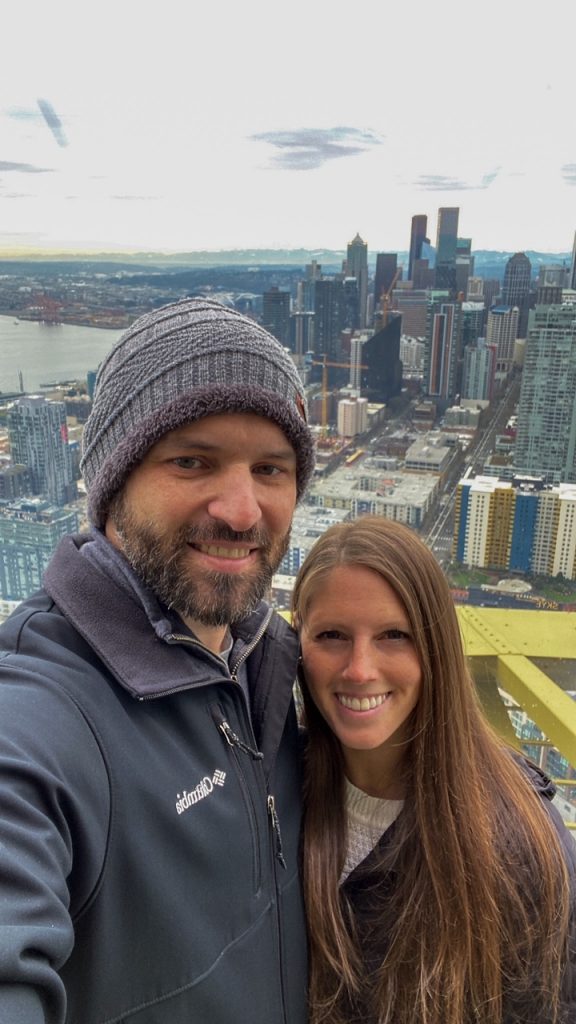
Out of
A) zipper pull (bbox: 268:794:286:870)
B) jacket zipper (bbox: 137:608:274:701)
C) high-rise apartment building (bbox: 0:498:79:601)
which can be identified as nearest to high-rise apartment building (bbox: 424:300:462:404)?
high-rise apartment building (bbox: 0:498:79:601)

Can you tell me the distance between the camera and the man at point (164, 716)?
464 millimetres

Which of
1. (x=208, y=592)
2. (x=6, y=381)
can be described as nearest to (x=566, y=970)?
(x=208, y=592)

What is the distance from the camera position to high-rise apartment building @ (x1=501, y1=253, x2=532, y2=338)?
2.95 m

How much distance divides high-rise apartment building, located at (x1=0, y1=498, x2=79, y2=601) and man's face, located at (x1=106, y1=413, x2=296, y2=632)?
1.40 metres

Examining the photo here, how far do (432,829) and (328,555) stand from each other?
339 mm

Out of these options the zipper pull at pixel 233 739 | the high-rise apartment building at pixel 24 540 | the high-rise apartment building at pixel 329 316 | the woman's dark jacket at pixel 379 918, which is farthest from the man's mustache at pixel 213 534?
the high-rise apartment building at pixel 329 316

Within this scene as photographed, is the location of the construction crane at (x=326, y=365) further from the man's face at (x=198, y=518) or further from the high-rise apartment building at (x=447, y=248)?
the man's face at (x=198, y=518)

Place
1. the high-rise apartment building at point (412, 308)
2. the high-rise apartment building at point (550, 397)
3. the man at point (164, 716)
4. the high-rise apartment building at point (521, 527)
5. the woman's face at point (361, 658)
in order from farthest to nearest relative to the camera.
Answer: the high-rise apartment building at point (412, 308)
the high-rise apartment building at point (550, 397)
the high-rise apartment building at point (521, 527)
the woman's face at point (361, 658)
the man at point (164, 716)

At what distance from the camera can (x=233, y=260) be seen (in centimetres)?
307

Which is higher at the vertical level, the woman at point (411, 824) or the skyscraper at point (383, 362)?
the skyscraper at point (383, 362)

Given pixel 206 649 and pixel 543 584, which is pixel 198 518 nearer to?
pixel 206 649

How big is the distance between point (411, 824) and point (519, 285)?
2902mm

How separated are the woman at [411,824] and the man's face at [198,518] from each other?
0.20 meters

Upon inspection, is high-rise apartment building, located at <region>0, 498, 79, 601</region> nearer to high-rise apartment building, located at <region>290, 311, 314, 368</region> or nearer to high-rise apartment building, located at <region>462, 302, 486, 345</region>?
high-rise apartment building, located at <region>290, 311, 314, 368</region>
